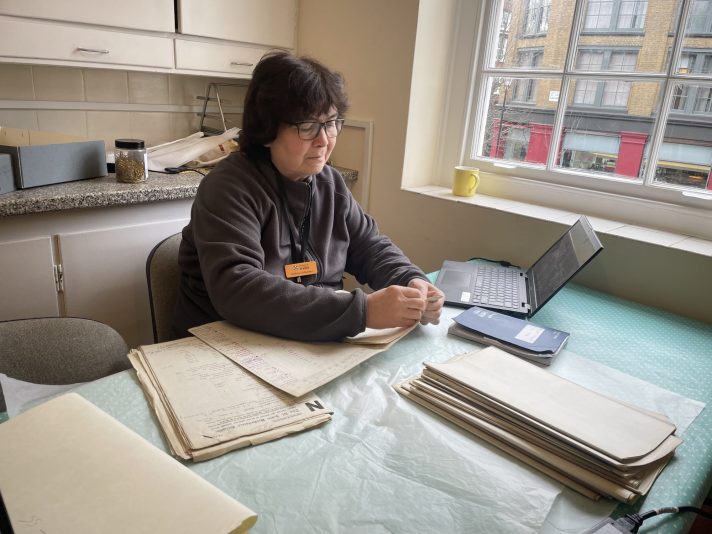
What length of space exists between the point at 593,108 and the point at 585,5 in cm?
32

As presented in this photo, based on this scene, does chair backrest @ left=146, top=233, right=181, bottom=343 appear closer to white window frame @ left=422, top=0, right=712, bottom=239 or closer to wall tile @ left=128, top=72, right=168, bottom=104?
white window frame @ left=422, top=0, right=712, bottom=239

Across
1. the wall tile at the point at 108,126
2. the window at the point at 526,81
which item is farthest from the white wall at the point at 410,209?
the wall tile at the point at 108,126

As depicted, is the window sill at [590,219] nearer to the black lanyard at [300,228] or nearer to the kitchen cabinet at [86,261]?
the black lanyard at [300,228]

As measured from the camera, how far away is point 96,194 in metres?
1.59

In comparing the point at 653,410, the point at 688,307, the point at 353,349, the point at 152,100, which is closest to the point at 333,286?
the point at 353,349

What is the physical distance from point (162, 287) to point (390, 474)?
85cm

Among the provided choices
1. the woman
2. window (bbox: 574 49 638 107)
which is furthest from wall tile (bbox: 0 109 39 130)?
window (bbox: 574 49 638 107)

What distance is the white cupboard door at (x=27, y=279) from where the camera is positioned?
4.99ft

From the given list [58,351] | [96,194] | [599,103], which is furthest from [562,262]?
[96,194]

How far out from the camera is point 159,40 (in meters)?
1.87

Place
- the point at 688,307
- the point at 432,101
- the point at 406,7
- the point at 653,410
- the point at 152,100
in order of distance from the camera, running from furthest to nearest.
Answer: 1. the point at 152,100
2. the point at 432,101
3. the point at 406,7
4. the point at 688,307
5. the point at 653,410

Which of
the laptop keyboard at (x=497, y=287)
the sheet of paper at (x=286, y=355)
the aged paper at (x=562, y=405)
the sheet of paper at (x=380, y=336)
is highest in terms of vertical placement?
the aged paper at (x=562, y=405)

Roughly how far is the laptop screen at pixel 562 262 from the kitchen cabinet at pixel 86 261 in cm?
118

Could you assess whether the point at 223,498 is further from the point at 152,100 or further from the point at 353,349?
the point at 152,100
